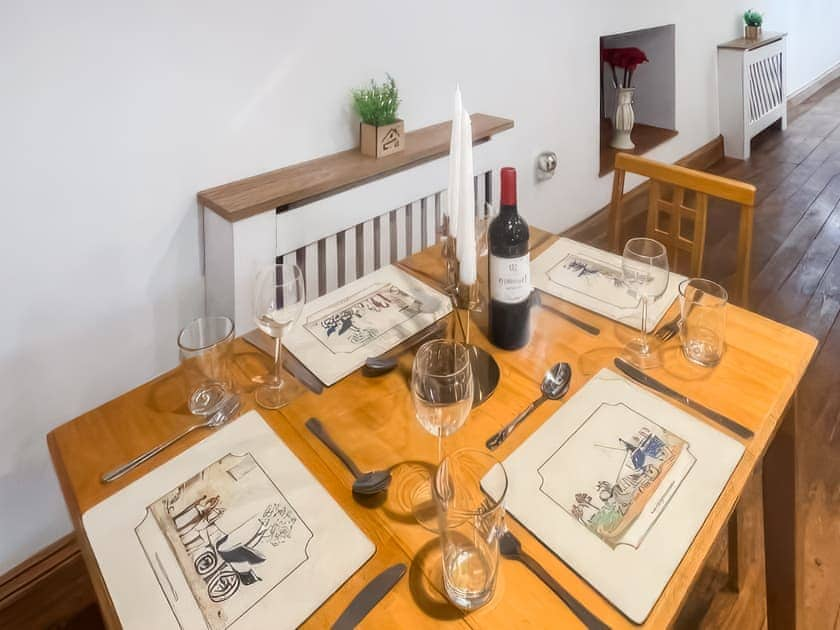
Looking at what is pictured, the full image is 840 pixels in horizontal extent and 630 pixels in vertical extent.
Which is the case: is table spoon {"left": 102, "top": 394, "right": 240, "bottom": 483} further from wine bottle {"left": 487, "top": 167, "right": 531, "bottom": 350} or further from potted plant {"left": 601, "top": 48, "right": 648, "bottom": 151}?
potted plant {"left": 601, "top": 48, "right": 648, "bottom": 151}

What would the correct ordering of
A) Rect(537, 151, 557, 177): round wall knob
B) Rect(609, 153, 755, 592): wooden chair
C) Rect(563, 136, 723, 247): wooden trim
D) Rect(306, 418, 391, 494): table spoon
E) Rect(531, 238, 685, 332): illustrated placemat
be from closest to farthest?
Rect(306, 418, 391, 494): table spoon < Rect(531, 238, 685, 332): illustrated placemat < Rect(609, 153, 755, 592): wooden chair < Rect(537, 151, 557, 177): round wall knob < Rect(563, 136, 723, 247): wooden trim

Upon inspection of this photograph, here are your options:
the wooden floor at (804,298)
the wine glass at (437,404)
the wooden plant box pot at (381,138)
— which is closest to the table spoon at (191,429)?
the wine glass at (437,404)

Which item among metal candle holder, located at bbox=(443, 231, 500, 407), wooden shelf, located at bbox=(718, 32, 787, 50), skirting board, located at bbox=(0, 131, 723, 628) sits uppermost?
wooden shelf, located at bbox=(718, 32, 787, 50)

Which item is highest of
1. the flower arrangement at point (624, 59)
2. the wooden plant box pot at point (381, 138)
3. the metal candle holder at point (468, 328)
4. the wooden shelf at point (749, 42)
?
the wooden shelf at point (749, 42)

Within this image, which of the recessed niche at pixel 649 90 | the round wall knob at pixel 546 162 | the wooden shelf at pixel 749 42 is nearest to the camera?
the round wall knob at pixel 546 162

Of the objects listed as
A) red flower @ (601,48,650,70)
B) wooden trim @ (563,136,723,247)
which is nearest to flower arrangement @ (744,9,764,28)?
wooden trim @ (563,136,723,247)

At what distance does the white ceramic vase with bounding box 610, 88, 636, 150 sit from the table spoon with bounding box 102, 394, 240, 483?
8.63 ft

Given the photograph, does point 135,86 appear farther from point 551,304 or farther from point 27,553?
point 27,553

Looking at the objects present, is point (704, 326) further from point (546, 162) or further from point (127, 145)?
point (546, 162)

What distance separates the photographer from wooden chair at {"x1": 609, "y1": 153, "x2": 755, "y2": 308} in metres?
1.23

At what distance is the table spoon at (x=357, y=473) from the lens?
0.70 metres

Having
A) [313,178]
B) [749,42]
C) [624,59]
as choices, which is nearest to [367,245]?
[313,178]

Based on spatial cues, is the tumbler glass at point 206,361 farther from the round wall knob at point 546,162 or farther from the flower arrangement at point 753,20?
the flower arrangement at point 753,20

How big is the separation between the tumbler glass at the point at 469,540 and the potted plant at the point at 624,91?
2.64 metres
